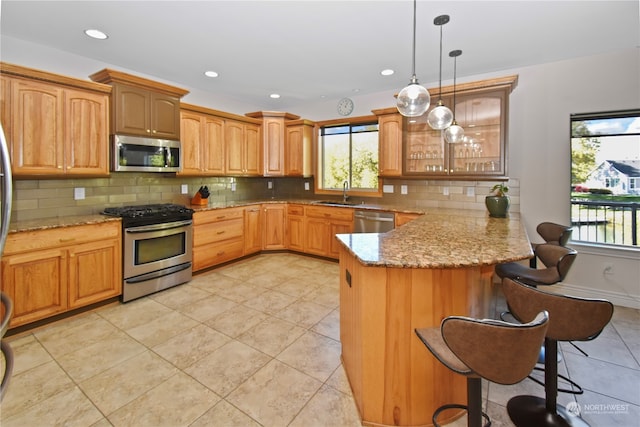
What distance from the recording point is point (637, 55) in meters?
3.19

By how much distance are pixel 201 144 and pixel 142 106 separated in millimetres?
942

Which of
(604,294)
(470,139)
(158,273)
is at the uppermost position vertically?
(470,139)

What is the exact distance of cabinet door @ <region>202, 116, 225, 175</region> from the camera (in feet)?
14.7

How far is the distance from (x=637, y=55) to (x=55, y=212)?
6.27 m

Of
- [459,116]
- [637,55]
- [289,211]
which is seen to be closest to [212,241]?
[289,211]

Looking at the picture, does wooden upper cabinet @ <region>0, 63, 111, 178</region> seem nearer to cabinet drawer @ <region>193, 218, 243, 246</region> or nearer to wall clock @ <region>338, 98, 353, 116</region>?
cabinet drawer @ <region>193, 218, 243, 246</region>

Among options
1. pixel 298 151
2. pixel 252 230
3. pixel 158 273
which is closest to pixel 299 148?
pixel 298 151

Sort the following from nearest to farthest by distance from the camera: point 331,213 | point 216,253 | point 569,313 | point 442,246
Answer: point 569,313 < point 442,246 < point 216,253 < point 331,213

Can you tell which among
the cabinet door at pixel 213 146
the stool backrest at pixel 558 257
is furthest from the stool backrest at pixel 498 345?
the cabinet door at pixel 213 146

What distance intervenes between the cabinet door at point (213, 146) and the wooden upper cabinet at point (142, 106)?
0.55m

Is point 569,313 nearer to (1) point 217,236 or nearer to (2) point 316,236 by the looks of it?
(2) point 316,236

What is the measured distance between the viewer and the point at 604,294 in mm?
3398

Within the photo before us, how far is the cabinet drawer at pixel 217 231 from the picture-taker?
4.11 m

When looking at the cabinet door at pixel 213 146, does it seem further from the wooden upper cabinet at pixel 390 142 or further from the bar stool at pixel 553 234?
the bar stool at pixel 553 234
